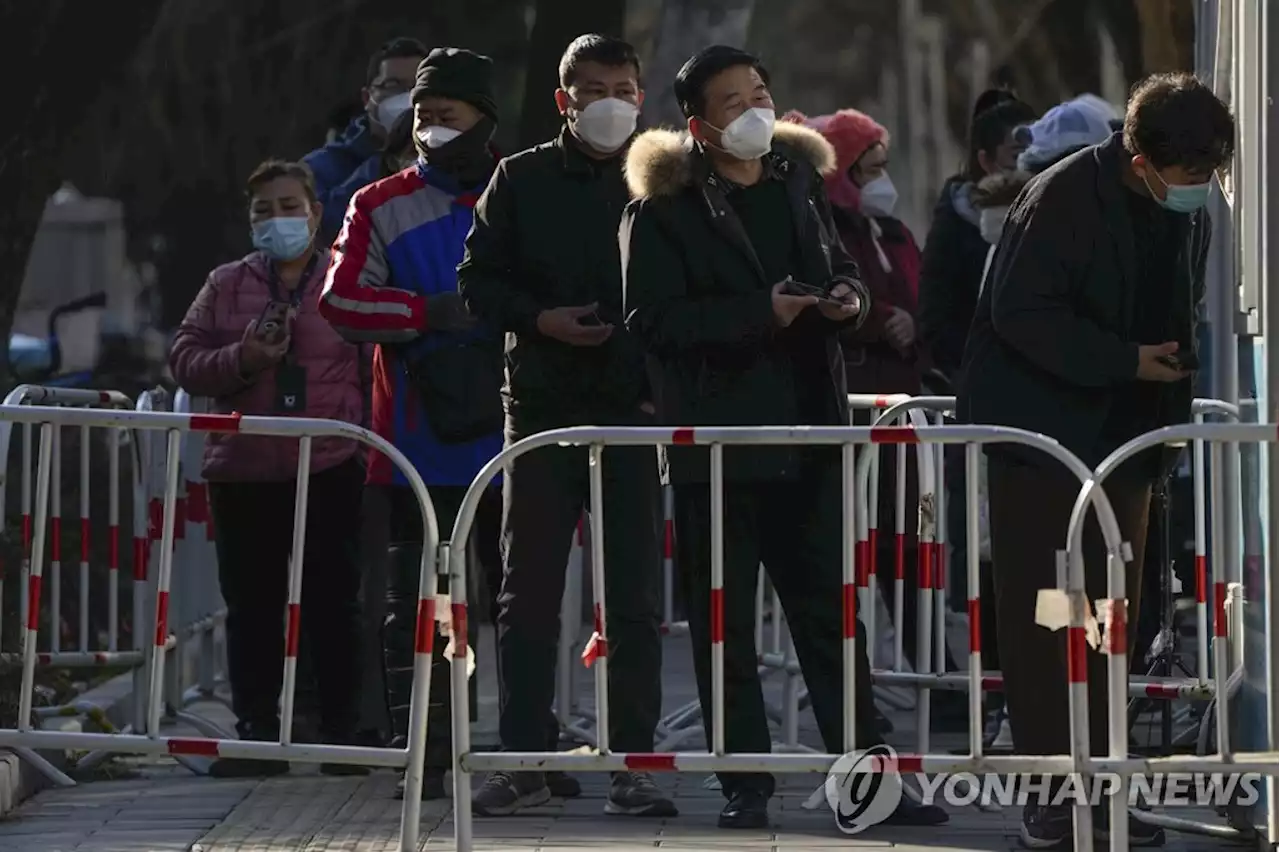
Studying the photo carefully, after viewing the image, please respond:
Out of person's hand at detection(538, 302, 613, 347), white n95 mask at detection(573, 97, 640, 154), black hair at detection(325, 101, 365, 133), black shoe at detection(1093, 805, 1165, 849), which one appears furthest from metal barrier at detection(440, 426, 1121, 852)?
black hair at detection(325, 101, 365, 133)

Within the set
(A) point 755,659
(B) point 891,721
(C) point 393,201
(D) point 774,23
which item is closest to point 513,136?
(D) point 774,23

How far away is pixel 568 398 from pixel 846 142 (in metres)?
3.10

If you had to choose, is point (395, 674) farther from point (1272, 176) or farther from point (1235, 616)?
point (1272, 176)

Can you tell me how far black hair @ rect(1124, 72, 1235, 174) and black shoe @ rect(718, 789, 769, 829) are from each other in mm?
2061

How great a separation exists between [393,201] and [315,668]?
1.71 m

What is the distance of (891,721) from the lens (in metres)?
11.5

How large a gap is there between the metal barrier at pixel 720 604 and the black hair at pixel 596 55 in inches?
61.1

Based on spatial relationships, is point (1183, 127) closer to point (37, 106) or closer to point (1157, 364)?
point (1157, 364)

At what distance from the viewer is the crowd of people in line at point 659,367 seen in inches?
321

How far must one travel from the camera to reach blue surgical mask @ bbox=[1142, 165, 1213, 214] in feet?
26.1

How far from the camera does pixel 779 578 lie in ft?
29.0

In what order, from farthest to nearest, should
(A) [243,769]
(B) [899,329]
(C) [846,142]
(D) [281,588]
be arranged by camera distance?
(C) [846,142] → (B) [899,329] → (D) [281,588] → (A) [243,769]

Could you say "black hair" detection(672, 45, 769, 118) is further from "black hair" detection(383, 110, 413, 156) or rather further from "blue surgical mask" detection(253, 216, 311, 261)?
"blue surgical mask" detection(253, 216, 311, 261)

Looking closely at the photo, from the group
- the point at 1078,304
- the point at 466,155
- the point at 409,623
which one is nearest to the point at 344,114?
the point at 466,155
